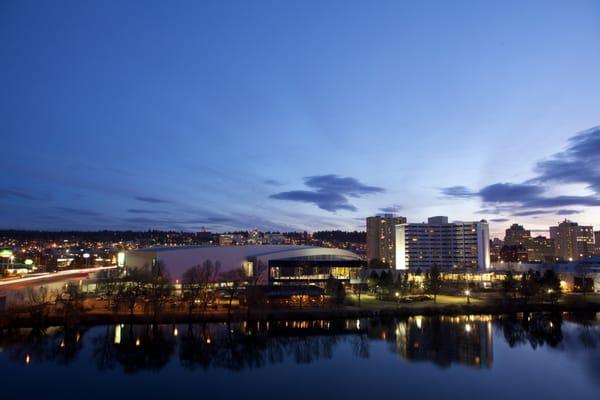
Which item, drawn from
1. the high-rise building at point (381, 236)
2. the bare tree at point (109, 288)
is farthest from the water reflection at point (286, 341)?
the high-rise building at point (381, 236)

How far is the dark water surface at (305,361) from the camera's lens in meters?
11.5

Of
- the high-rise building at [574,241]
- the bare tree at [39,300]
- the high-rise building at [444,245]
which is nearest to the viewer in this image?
the bare tree at [39,300]

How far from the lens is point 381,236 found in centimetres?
6744

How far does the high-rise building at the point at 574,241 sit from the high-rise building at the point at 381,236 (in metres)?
31.3

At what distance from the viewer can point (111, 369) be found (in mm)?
13211

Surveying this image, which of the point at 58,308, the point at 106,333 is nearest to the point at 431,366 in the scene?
the point at 106,333

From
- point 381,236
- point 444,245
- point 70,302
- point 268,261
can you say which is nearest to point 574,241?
point 381,236

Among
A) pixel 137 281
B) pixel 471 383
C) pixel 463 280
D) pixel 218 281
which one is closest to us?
pixel 471 383

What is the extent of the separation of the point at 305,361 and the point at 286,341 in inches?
99.3

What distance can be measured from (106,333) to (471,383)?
13050 millimetres

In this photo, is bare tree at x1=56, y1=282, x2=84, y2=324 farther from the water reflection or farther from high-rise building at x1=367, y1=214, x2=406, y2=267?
high-rise building at x1=367, y1=214, x2=406, y2=267

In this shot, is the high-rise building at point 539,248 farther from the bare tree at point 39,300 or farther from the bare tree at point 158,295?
the bare tree at point 39,300

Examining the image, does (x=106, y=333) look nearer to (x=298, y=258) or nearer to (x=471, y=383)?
(x=471, y=383)

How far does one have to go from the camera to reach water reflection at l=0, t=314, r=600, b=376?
14.1 metres
